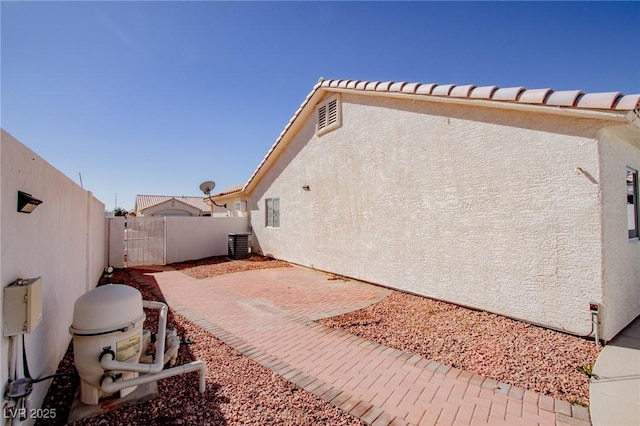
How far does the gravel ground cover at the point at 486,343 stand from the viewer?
408 centimetres

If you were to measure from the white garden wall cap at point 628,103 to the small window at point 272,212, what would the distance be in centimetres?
1282

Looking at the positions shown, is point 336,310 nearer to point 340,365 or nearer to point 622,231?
point 340,365

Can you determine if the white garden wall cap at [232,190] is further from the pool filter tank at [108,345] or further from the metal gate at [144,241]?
the pool filter tank at [108,345]

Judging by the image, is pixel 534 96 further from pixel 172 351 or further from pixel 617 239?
pixel 172 351

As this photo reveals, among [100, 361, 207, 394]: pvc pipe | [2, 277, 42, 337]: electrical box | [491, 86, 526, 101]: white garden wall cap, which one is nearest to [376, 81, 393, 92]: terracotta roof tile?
[491, 86, 526, 101]: white garden wall cap

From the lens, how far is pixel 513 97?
5.79m

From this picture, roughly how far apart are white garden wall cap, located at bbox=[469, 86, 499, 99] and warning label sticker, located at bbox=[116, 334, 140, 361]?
769 centimetres

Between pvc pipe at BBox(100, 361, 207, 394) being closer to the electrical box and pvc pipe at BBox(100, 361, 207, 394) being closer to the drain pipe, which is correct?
the electrical box

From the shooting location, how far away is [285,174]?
47.7 ft

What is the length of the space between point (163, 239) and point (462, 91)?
14975mm

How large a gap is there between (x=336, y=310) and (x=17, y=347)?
5711mm

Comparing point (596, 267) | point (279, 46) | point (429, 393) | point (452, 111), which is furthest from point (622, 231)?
point (279, 46)

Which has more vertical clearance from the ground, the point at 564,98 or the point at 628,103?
the point at 564,98

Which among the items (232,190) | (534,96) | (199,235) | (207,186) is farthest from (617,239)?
(207,186)
